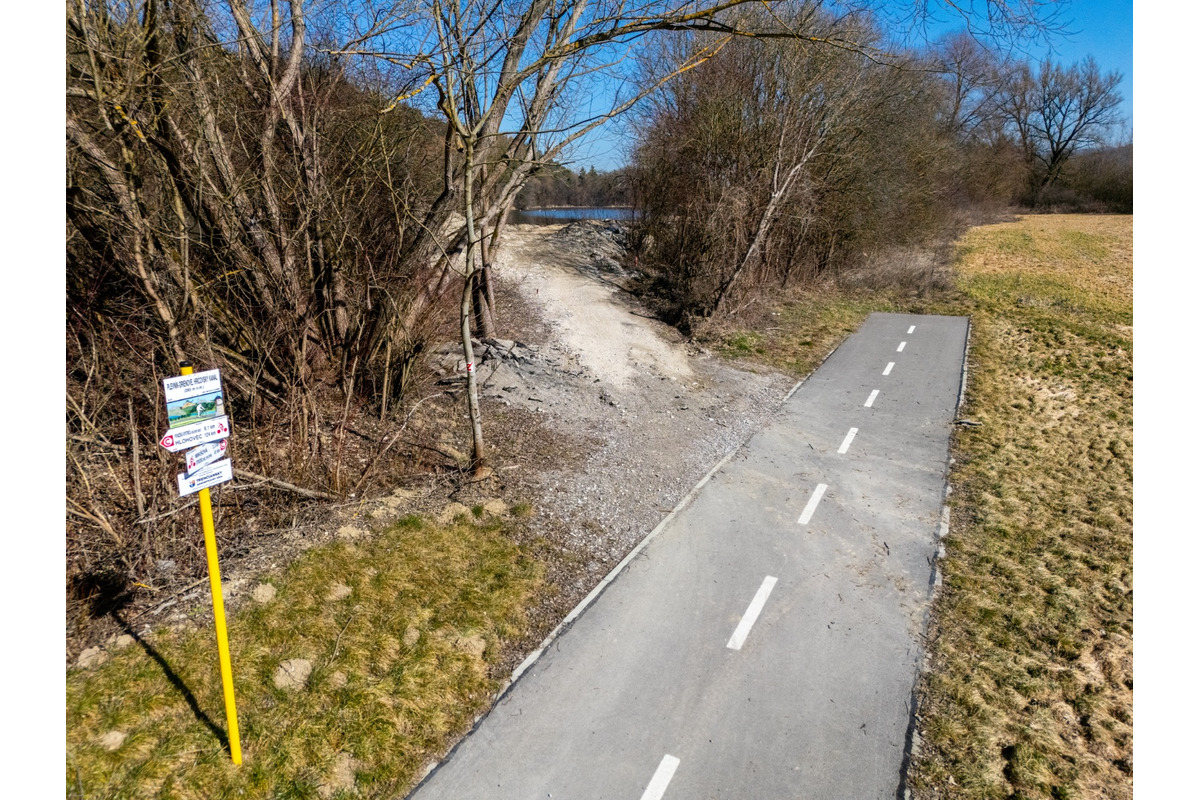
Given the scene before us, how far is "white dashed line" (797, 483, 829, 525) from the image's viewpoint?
831 centimetres

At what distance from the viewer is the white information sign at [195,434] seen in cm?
370

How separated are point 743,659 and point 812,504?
11.1 feet

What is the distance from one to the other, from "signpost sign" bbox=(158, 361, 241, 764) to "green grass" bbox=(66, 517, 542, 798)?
0.76 m

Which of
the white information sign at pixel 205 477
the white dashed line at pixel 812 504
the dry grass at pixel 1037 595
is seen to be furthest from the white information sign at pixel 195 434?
the white dashed line at pixel 812 504

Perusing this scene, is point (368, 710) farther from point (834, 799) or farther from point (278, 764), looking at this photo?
point (834, 799)

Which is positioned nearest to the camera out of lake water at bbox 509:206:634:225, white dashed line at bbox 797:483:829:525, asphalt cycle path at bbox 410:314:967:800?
asphalt cycle path at bbox 410:314:967:800

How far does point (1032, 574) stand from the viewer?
7.28 metres

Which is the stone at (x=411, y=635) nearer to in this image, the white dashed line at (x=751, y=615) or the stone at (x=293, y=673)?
the stone at (x=293, y=673)

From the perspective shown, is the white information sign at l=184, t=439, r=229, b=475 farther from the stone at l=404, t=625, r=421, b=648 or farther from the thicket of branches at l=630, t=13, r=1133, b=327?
the thicket of branches at l=630, t=13, r=1133, b=327

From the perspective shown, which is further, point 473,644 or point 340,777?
point 473,644

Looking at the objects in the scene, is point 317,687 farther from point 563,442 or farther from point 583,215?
point 583,215

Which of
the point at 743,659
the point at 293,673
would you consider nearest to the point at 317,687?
the point at 293,673

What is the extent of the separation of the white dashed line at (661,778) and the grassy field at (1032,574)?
5.94ft

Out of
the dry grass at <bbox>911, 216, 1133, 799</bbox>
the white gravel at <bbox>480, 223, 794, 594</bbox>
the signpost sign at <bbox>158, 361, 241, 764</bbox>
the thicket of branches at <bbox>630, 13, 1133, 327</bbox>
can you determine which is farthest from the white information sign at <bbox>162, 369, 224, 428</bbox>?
the thicket of branches at <bbox>630, 13, 1133, 327</bbox>
